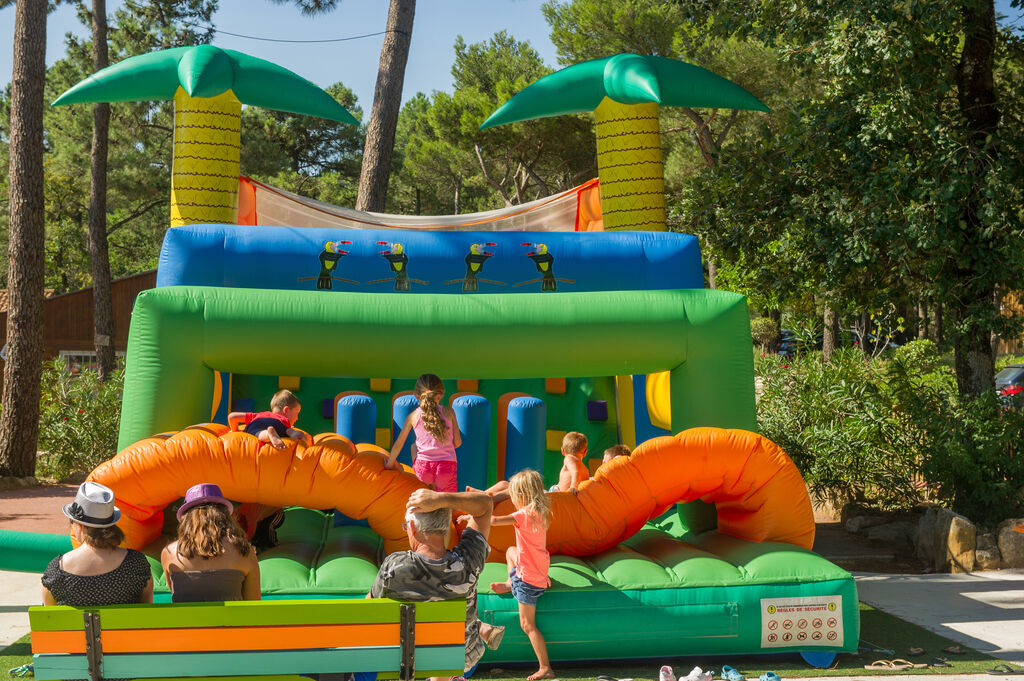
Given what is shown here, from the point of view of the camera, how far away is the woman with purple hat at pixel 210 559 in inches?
139

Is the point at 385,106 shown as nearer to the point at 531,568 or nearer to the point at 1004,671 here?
the point at 531,568

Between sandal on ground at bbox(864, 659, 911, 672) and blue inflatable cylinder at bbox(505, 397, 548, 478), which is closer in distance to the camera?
sandal on ground at bbox(864, 659, 911, 672)

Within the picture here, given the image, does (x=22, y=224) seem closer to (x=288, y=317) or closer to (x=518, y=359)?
(x=288, y=317)

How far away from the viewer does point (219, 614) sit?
3.41 metres

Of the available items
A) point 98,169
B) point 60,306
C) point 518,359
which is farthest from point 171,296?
point 60,306

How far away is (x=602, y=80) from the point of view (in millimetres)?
7977

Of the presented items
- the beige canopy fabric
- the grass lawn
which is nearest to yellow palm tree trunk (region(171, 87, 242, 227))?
the beige canopy fabric

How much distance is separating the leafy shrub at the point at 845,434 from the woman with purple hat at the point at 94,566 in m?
7.24

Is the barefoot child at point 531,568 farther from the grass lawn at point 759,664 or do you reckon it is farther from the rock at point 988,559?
the rock at point 988,559

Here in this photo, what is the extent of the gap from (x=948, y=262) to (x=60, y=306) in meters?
22.7

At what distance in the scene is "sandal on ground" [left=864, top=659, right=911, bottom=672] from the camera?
4.94 m

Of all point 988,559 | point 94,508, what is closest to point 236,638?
point 94,508

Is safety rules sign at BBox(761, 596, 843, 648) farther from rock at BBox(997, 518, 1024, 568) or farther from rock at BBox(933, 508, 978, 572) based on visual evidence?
rock at BBox(997, 518, 1024, 568)

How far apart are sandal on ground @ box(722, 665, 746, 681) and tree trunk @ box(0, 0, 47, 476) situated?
35.1 feet
